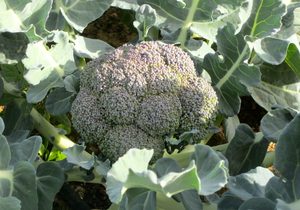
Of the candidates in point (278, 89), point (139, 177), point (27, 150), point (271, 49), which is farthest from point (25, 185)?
point (278, 89)

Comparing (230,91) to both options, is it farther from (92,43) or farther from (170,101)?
(92,43)

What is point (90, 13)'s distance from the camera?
4.95ft

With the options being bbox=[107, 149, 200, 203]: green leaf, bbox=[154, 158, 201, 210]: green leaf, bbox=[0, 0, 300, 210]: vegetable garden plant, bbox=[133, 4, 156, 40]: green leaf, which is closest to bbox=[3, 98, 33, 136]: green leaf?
bbox=[0, 0, 300, 210]: vegetable garden plant

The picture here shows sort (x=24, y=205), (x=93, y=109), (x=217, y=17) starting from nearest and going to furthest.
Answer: (x=24, y=205) → (x=93, y=109) → (x=217, y=17)

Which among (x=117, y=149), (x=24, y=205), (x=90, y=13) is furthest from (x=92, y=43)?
(x=24, y=205)

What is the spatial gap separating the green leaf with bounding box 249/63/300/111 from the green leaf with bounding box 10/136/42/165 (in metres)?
0.58

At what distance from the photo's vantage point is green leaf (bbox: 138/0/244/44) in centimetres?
148

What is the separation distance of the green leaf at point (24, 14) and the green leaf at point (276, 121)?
1.65 feet

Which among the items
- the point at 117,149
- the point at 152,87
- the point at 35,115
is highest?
the point at 152,87

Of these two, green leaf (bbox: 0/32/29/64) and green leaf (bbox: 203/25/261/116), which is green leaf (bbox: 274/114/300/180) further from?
green leaf (bbox: 0/32/29/64)

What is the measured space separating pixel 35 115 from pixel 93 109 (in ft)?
0.82

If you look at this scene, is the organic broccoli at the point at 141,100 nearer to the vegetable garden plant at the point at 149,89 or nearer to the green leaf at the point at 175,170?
the vegetable garden plant at the point at 149,89

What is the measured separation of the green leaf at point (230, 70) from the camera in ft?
4.49

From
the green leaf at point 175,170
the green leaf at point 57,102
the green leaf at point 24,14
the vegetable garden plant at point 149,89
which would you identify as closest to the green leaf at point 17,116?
the vegetable garden plant at point 149,89
